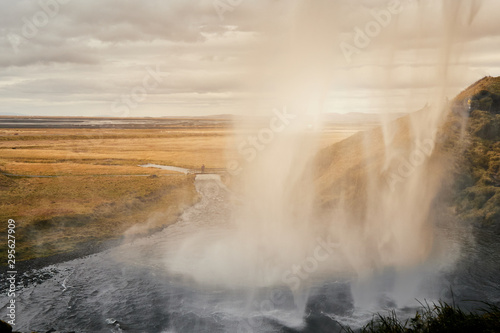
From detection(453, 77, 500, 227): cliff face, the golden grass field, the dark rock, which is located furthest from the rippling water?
the golden grass field

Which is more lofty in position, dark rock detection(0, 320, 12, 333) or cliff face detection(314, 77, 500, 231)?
cliff face detection(314, 77, 500, 231)

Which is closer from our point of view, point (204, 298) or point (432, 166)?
point (204, 298)

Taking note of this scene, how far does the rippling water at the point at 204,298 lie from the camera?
898 inches

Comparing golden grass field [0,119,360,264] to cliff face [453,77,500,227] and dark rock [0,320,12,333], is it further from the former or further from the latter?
cliff face [453,77,500,227]

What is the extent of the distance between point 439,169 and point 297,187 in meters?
18.7

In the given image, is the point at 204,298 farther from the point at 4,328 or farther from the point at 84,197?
the point at 84,197

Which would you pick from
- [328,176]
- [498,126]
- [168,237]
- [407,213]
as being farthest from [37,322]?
[498,126]

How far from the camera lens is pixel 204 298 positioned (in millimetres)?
26156

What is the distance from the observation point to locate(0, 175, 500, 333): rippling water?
74.8 feet

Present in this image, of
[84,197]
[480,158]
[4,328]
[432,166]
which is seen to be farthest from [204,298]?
[480,158]

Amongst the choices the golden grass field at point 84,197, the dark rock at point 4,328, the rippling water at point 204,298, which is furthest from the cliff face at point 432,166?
the dark rock at point 4,328

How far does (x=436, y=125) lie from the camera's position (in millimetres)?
52594

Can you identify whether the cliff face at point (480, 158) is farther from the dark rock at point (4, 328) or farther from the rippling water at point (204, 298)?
the dark rock at point (4, 328)

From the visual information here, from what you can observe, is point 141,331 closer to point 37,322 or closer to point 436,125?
point 37,322
